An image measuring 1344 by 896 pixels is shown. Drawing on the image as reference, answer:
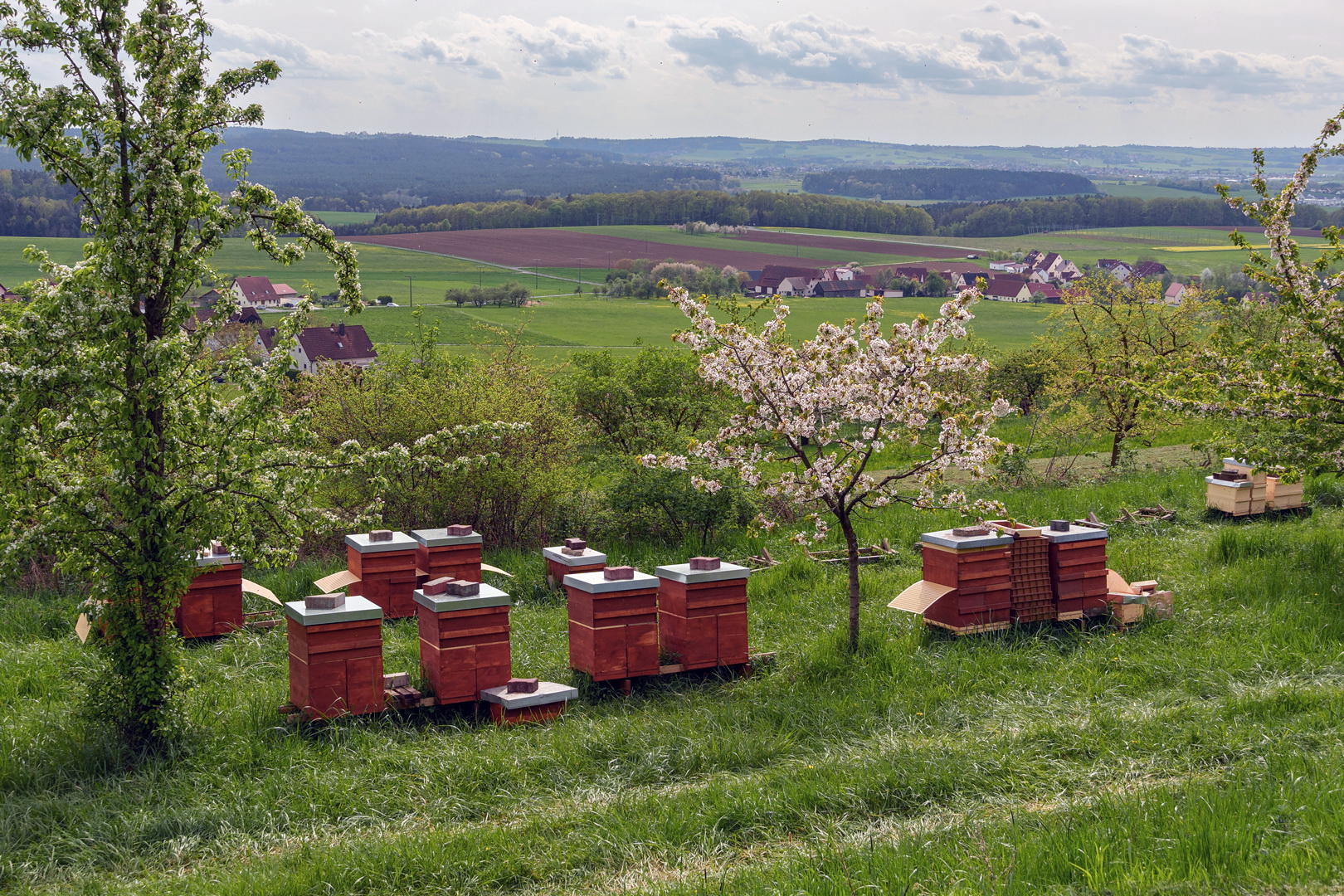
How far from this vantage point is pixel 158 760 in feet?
22.0

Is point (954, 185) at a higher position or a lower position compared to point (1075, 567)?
higher

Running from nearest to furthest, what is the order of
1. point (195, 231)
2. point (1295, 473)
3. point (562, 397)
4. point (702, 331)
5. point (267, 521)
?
point (195, 231) → point (267, 521) → point (702, 331) → point (1295, 473) → point (562, 397)

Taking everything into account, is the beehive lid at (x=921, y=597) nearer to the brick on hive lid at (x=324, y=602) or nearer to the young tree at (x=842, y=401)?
the young tree at (x=842, y=401)

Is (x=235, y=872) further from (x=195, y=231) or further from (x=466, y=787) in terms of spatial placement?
(x=195, y=231)

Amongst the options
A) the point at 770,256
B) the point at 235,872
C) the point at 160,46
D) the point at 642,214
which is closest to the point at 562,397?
the point at 160,46

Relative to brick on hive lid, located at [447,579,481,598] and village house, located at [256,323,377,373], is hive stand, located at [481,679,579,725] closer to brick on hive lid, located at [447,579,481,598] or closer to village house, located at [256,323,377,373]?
brick on hive lid, located at [447,579,481,598]

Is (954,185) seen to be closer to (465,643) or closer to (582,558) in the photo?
(582,558)

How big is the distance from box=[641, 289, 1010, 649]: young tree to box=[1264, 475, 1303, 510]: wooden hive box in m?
7.00

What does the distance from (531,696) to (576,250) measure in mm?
77158

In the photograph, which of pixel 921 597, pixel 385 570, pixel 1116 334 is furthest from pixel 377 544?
pixel 1116 334

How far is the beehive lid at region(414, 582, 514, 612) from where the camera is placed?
296 inches

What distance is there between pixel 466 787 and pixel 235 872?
1499 mm

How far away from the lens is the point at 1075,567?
974cm

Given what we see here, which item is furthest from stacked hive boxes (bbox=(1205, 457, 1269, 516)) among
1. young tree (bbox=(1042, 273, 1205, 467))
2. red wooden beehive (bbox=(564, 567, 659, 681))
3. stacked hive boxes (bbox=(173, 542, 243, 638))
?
stacked hive boxes (bbox=(173, 542, 243, 638))
